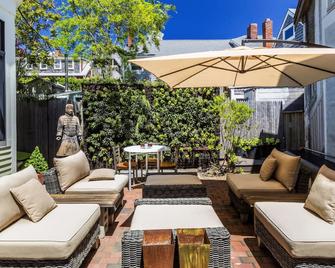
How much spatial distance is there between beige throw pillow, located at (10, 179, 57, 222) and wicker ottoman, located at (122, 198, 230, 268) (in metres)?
0.93

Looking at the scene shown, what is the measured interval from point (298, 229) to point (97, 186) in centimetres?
297

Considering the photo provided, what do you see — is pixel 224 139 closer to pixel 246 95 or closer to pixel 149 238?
pixel 149 238

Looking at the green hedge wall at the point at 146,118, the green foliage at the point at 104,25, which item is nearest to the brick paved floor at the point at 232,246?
the green hedge wall at the point at 146,118

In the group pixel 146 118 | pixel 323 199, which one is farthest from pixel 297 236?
pixel 146 118

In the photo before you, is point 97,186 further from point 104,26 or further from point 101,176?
point 104,26

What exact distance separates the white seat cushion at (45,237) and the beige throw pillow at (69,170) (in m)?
1.33

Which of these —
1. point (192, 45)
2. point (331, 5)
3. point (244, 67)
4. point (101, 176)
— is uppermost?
point (192, 45)

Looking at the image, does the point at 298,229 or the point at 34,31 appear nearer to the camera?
the point at 298,229

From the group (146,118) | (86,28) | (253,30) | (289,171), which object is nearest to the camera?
(289,171)

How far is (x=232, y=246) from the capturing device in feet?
12.1

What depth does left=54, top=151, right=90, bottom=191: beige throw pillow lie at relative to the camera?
4574mm

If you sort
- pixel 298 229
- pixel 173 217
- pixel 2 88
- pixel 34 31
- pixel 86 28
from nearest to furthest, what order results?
pixel 298 229 → pixel 173 217 → pixel 2 88 → pixel 34 31 → pixel 86 28

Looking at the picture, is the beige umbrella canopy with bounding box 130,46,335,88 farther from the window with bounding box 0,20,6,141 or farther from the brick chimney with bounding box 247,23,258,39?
the brick chimney with bounding box 247,23,258,39

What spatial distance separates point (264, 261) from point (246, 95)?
43.5 feet
